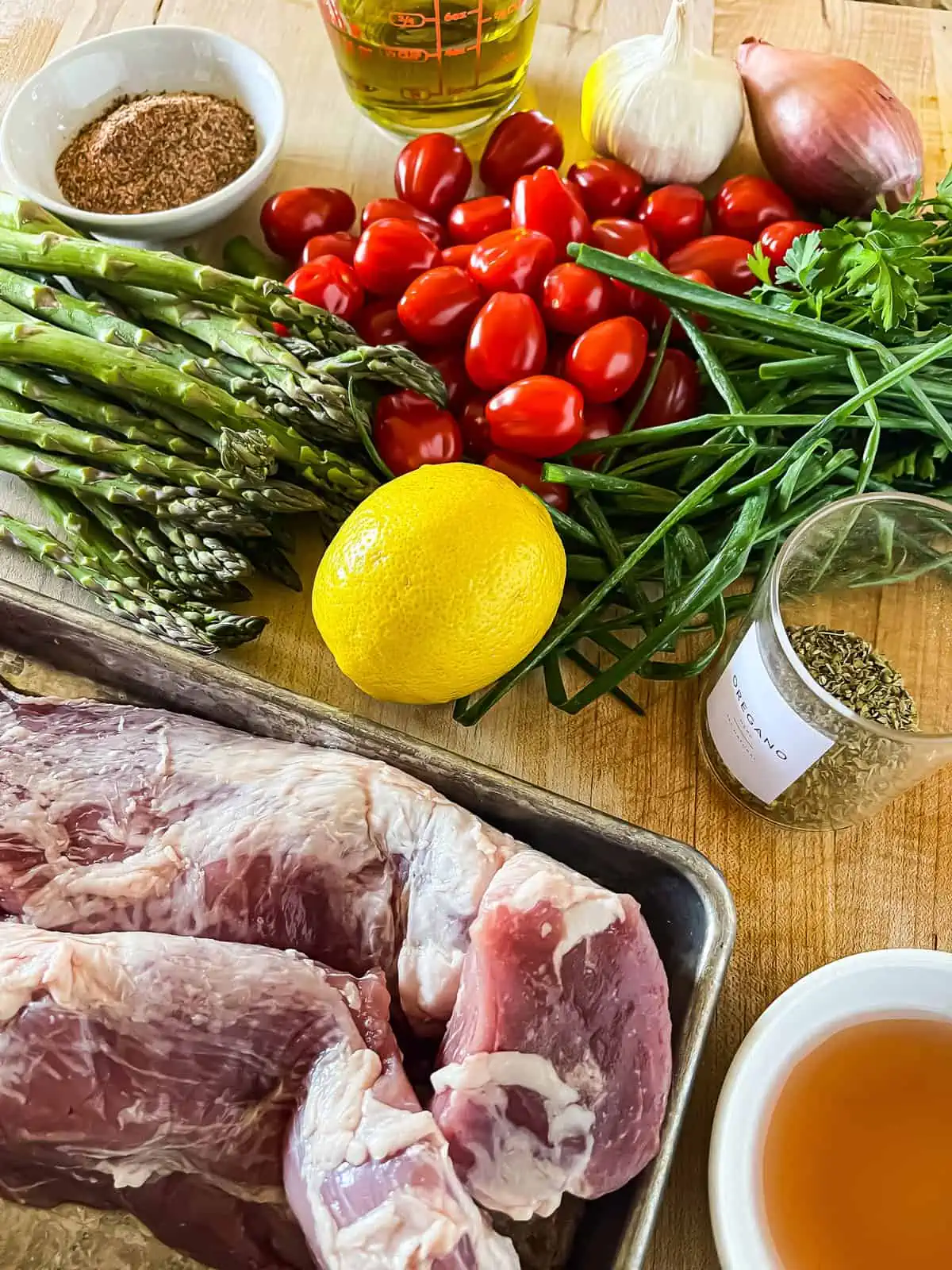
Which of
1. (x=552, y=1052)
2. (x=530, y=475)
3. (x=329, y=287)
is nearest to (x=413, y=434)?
(x=530, y=475)

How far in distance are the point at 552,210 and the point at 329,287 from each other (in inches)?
11.8

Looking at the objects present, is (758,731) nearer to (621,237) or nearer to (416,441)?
(416,441)

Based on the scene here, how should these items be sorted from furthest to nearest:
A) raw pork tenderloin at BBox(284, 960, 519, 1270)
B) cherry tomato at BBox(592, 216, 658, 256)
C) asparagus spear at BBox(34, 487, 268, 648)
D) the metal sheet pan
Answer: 1. cherry tomato at BBox(592, 216, 658, 256)
2. asparagus spear at BBox(34, 487, 268, 648)
3. the metal sheet pan
4. raw pork tenderloin at BBox(284, 960, 519, 1270)

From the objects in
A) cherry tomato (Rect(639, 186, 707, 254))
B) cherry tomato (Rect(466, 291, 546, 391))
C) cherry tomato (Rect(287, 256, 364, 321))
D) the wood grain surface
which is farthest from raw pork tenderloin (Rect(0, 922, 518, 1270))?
cherry tomato (Rect(639, 186, 707, 254))

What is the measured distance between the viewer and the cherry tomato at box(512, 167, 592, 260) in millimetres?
1308

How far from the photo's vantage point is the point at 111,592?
1148mm

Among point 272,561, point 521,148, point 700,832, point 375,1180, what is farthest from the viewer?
point 521,148

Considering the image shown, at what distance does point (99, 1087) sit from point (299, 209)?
1097mm

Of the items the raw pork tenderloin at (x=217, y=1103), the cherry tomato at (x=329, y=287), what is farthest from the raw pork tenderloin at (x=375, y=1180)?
the cherry tomato at (x=329, y=287)

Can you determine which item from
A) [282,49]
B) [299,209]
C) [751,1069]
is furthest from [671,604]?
[282,49]

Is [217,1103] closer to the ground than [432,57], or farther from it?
closer to the ground

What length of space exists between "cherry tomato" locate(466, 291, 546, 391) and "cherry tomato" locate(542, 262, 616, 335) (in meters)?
0.04

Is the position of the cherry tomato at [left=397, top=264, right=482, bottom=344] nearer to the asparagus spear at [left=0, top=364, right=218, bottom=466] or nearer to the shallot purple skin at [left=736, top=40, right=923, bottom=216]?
the asparagus spear at [left=0, top=364, right=218, bottom=466]

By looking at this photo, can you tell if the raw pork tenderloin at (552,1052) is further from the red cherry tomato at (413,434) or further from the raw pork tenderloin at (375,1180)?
the red cherry tomato at (413,434)
